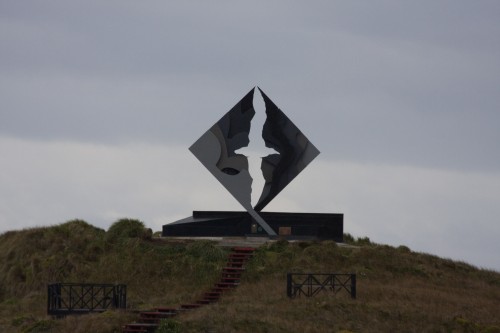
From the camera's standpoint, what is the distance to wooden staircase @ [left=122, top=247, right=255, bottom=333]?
1625 inches

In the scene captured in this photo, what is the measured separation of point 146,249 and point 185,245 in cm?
193

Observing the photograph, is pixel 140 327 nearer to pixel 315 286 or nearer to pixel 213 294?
pixel 213 294

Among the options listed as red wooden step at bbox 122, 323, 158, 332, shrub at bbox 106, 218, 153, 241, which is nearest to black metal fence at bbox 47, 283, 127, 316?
red wooden step at bbox 122, 323, 158, 332

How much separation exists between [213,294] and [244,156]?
1099cm

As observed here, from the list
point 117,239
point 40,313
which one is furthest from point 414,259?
point 40,313

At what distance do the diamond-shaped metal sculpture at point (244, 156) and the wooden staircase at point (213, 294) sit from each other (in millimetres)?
4144

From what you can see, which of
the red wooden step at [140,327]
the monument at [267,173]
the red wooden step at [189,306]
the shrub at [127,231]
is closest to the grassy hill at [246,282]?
the shrub at [127,231]

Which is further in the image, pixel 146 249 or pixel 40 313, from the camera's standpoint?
pixel 146 249

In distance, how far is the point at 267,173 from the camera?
57.2 m

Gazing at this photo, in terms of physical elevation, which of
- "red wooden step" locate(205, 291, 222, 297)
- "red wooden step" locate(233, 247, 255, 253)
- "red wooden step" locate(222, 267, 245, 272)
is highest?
"red wooden step" locate(233, 247, 255, 253)

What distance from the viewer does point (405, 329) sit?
1550 inches

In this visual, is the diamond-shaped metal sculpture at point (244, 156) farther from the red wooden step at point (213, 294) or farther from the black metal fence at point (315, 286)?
the red wooden step at point (213, 294)

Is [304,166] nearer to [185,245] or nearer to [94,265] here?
[185,245]

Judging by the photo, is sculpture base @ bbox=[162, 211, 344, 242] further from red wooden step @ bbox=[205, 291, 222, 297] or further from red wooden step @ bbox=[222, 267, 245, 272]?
red wooden step @ bbox=[205, 291, 222, 297]
